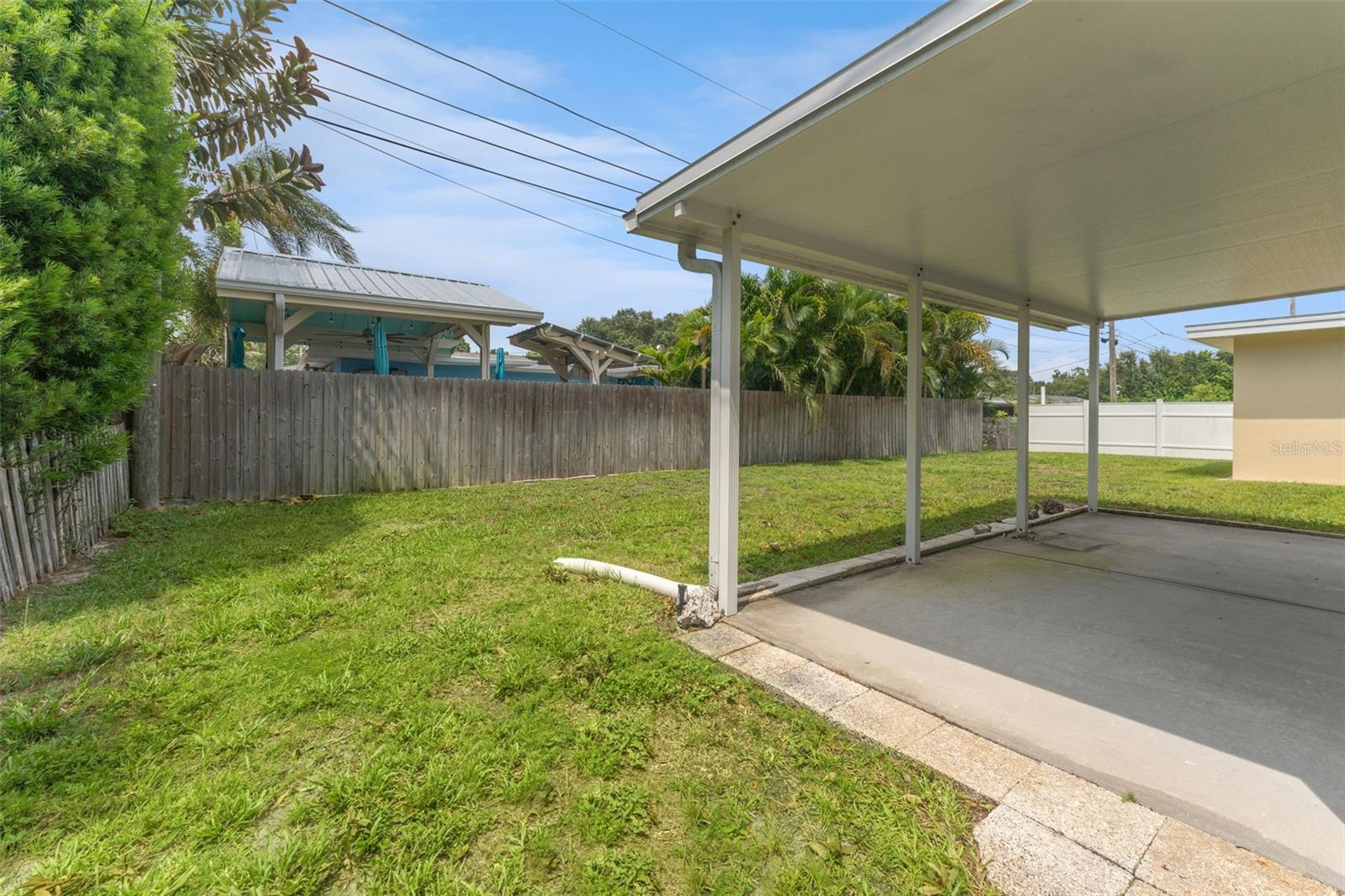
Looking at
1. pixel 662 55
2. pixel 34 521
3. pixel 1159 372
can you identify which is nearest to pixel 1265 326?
pixel 662 55

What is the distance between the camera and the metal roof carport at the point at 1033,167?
69.2 inches

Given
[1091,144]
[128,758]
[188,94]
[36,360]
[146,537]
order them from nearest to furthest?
[128,758], [1091,144], [36,360], [146,537], [188,94]

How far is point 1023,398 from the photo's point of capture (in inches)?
219

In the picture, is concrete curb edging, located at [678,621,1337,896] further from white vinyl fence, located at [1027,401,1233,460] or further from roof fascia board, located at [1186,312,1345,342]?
white vinyl fence, located at [1027,401,1233,460]

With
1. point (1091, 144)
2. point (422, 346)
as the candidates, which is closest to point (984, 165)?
point (1091, 144)

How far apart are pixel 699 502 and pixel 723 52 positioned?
6745 millimetres

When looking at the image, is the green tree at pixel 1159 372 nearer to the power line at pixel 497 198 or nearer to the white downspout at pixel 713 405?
the power line at pixel 497 198

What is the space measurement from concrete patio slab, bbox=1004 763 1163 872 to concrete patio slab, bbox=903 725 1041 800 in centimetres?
4

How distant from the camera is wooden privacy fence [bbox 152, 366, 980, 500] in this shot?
595 cm

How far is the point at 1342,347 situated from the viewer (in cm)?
850

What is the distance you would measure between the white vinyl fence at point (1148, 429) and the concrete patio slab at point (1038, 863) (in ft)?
41.6

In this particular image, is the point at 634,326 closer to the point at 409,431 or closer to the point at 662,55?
the point at 662,55

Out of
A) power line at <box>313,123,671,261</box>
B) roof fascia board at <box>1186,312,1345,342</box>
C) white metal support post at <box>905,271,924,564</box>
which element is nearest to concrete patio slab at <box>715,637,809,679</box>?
white metal support post at <box>905,271,924,564</box>

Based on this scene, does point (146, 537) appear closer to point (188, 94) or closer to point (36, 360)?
point (36, 360)
